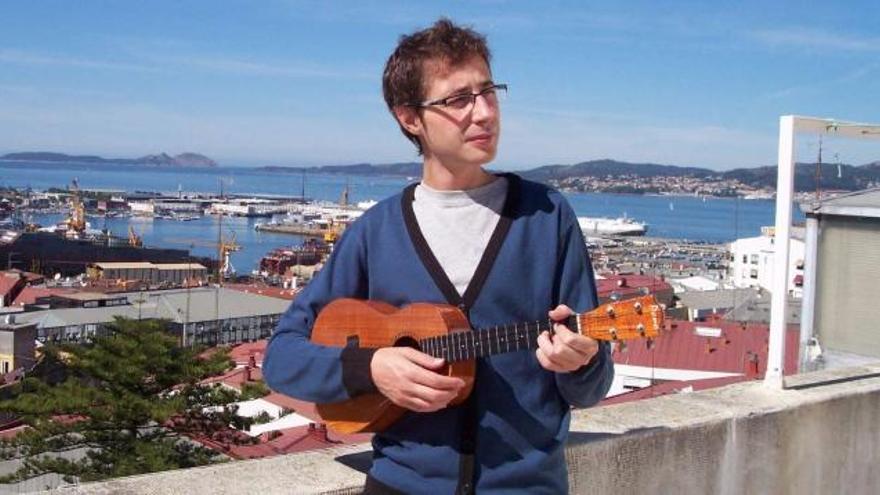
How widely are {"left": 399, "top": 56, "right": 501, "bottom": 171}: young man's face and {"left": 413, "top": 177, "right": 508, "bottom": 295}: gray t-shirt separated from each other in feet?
0.21

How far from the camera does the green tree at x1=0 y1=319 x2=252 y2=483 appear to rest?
14188 millimetres

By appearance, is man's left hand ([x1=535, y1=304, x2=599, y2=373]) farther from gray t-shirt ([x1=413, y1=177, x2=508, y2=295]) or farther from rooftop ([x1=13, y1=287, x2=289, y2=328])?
rooftop ([x1=13, y1=287, x2=289, y2=328])

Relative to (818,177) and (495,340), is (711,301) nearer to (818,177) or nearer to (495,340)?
(818,177)

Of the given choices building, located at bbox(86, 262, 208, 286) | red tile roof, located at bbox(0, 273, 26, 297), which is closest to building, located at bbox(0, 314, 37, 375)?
red tile roof, located at bbox(0, 273, 26, 297)

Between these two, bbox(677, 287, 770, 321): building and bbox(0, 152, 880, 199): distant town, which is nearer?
bbox(0, 152, 880, 199): distant town

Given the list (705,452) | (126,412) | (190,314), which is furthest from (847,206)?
(190,314)

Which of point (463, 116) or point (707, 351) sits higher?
point (463, 116)

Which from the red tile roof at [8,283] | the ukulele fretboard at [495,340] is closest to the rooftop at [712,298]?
the red tile roof at [8,283]

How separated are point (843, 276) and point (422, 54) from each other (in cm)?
242

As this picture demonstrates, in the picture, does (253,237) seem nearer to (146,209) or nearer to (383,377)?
(146,209)

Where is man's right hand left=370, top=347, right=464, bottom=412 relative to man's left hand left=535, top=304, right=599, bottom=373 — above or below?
below

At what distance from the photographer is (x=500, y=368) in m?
1.71

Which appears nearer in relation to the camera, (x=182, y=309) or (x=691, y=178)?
(x=182, y=309)

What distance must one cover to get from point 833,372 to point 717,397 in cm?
66
